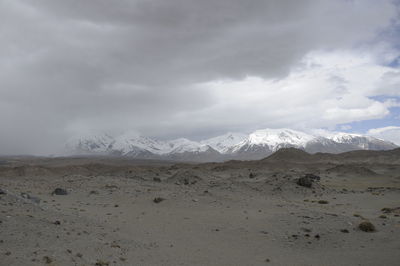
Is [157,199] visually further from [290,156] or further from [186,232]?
[290,156]

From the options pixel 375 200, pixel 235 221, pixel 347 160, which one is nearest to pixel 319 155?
pixel 347 160

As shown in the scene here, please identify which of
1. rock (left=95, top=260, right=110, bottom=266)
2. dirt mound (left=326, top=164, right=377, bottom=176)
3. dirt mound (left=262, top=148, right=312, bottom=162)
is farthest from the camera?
dirt mound (left=262, top=148, right=312, bottom=162)

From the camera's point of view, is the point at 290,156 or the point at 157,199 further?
the point at 290,156

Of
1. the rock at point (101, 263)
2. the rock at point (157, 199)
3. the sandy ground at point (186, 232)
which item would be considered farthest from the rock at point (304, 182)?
the rock at point (101, 263)

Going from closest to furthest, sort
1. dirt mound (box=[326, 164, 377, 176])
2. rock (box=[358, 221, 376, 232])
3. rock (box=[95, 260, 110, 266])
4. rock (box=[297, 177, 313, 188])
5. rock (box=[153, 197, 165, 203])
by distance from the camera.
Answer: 1. rock (box=[95, 260, 110, 266])
2. rock (box=[358, 221, 376, 232])
3. rock (box=[153, 197, 165, 203])
4. rock (box=[297, 177, 313, 188])
5. dirt mound (box=[326, 164, 377, 176])

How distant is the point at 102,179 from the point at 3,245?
27.1 metres

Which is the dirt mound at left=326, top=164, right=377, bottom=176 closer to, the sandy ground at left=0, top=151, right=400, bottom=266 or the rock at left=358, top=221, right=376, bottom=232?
the sandy ground at left=0, top=151, right=400, bottom=266

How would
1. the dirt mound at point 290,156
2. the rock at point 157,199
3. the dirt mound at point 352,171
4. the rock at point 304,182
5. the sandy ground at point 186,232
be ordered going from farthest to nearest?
the dirt mound at point 290,156, the dirt mound at point 352,171, the rock at point 304,182, the rock at point 157,199, the sandy ground at point 186,232

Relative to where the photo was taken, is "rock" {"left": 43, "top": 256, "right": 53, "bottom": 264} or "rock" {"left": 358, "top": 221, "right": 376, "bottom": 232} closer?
"rock" {"left": 43, "top": 256, "right": 53, "bottom": 264}

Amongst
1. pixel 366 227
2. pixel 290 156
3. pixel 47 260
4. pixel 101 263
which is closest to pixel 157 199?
pixel 101 263

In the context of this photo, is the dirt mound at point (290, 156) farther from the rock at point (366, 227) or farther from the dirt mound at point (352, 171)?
the rock at point (366, 227)

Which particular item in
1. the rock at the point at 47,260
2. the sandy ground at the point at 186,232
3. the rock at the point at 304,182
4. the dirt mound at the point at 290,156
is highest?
the dirt mound at the point at 290,156

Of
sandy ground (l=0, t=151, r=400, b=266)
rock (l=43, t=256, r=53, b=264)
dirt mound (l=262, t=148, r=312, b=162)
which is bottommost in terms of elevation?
sandy ground (l=0, t=151, r=400, b=266)

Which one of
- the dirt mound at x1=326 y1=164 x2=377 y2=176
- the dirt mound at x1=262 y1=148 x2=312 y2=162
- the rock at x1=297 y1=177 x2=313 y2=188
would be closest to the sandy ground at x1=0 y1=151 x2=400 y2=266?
the rock at x1=297 y1=177 x2=313 y2=188
